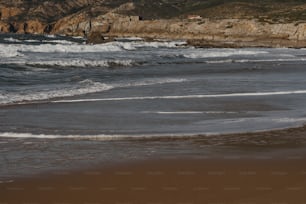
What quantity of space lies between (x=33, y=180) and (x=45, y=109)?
7381mm

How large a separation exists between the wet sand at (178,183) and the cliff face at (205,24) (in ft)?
223

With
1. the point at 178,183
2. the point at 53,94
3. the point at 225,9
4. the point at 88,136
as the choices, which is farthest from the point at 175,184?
the point at 225,9

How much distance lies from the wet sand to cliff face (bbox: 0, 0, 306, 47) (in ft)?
223

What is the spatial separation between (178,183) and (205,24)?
336 feet

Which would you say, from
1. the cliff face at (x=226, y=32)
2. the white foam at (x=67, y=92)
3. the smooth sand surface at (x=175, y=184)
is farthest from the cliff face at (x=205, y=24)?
the smooth sand surface at (x=175, y=184)

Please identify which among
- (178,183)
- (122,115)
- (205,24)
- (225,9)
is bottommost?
(205,24)

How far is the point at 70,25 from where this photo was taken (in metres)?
182

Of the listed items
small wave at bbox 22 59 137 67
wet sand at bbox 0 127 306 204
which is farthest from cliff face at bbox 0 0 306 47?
wet sand at bbox 0 127 306 204

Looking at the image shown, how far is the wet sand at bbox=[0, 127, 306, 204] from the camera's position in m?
6.84

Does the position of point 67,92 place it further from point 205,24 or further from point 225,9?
point 225,9

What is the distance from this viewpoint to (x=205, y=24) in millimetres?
108375

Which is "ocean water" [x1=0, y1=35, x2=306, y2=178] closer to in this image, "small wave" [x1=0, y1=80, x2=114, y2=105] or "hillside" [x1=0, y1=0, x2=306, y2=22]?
"small wave" [x1=0, y1=80, x2=114, y2=105]

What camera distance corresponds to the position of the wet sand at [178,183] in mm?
6840

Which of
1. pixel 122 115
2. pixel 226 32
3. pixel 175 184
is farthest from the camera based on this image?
pixel 226 32
